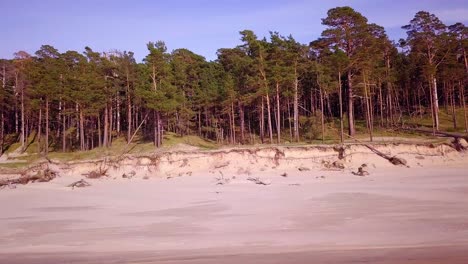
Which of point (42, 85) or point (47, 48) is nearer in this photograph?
point (42, 85)

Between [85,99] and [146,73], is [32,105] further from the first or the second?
[146,73]

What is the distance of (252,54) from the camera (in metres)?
41.1

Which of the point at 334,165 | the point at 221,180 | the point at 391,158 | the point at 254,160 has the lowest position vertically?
the point at 221,180

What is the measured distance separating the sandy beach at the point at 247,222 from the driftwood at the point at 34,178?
326 cm

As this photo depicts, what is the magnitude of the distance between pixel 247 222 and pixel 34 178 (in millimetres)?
17911

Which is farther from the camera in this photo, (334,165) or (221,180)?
(334,165)

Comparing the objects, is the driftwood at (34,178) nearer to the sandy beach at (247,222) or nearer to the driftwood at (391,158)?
the sandy beach at (247,222)

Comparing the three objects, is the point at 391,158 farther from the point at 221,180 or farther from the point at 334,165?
the point at 221,180

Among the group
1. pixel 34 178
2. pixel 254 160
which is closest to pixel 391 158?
pixel 254 160

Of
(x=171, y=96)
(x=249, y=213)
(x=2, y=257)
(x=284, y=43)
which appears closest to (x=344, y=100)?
(x=284, y=43)

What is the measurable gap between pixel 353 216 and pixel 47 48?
5344cm

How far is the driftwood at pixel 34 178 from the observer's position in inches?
880

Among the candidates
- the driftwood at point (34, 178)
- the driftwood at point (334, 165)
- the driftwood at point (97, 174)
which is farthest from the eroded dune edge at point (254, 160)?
the driftwood at point (34, 178)

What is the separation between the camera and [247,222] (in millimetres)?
10695
